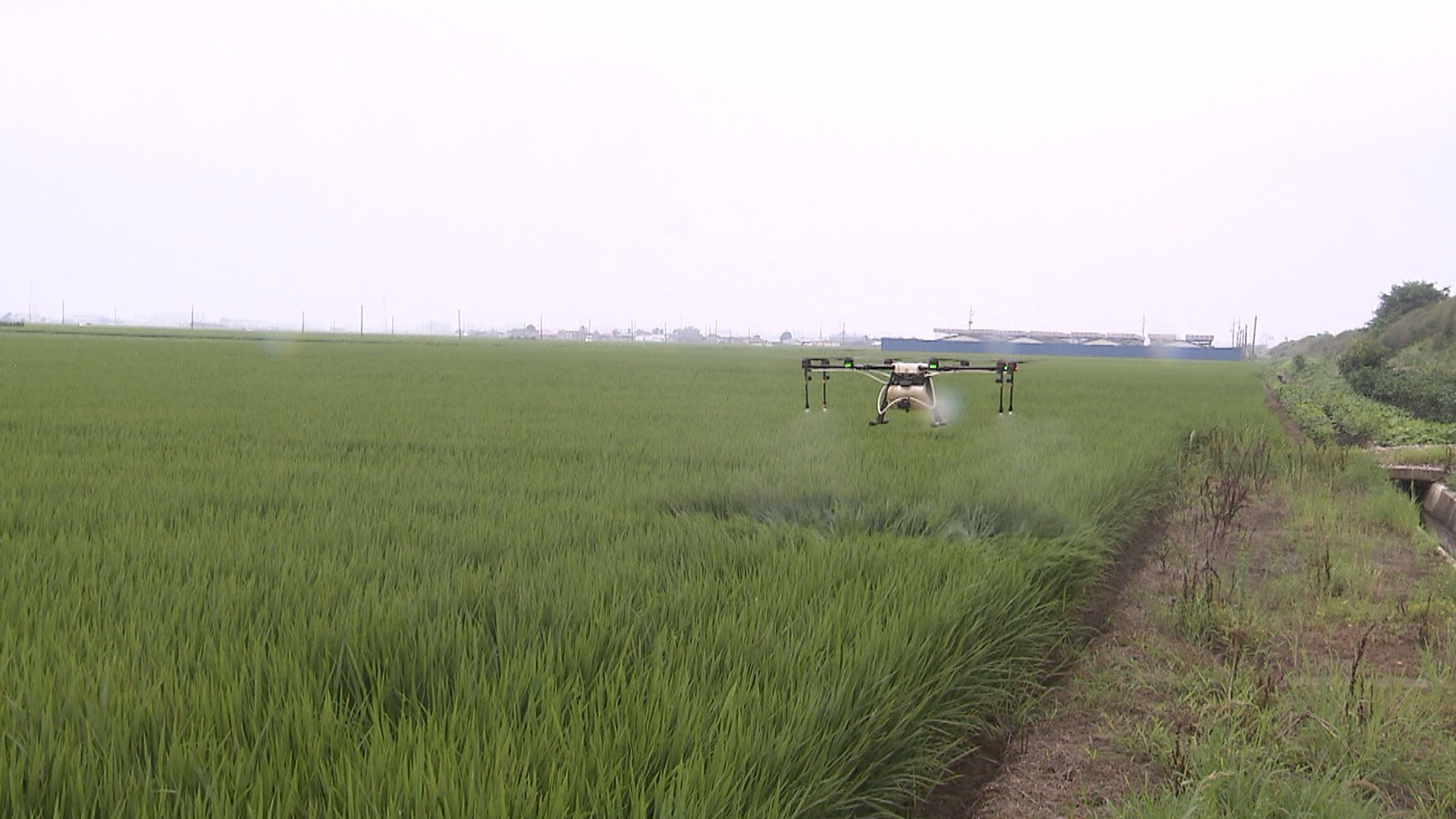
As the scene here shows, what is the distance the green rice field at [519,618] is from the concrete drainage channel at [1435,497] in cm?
233

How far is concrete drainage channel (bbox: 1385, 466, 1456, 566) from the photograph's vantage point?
262 inches

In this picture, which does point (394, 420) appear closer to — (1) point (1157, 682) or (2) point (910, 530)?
(2) point (910, 530)

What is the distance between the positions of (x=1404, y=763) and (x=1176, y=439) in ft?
22.6

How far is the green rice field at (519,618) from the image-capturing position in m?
1.62

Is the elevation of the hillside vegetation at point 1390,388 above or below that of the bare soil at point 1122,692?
above

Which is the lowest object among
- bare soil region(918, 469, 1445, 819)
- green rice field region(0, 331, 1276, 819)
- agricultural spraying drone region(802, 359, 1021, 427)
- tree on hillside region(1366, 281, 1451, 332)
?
bare soil region(918, 469, 1445, 819)

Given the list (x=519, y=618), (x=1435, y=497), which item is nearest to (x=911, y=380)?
(x=1435, y=497)

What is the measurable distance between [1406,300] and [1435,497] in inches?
2305

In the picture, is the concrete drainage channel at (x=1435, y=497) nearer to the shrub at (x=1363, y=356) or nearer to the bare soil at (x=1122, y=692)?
the bare soil at (x=1122, y=692)

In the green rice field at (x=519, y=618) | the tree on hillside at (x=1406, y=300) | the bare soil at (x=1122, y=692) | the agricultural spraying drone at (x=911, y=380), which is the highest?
the tree on hillside at (x=1406, y=300)

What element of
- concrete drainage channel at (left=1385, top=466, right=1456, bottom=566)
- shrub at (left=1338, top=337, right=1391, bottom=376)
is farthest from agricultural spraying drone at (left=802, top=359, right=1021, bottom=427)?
shrub at (left=1338, top=337, right=1391, bottom=376)

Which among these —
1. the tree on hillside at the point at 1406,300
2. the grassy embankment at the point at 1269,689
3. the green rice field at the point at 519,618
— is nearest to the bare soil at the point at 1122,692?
the grassy embankment at the point at 1269,689

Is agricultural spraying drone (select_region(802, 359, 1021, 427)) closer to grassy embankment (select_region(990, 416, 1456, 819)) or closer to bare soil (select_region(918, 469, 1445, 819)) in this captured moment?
grassy embankment (select_region(990, 416, 1456, 819))

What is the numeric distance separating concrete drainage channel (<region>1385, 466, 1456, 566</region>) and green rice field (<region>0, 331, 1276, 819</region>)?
7.64 ft
